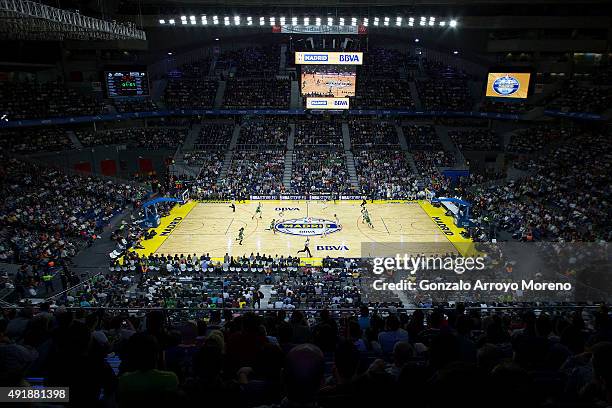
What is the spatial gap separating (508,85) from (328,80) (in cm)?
1949

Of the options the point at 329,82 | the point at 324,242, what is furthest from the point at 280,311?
the point at 329,82

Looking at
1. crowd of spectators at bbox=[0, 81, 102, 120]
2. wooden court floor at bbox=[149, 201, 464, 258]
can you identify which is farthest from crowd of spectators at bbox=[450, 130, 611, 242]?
crowd of spectators at bbox=[0, 81, 102, 120]

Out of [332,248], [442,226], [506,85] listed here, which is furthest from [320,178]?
[506,85]

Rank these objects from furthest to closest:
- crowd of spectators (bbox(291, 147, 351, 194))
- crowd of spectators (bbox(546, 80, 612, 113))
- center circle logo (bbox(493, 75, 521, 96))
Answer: center circle logo (bbox(493, 75, 521, 96)) < crowd of spectators (bbox(291, 147, 351, 194)) < crowd of spectators (bbox(546, 80, 612, 113))

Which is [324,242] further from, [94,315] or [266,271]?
[94,315]

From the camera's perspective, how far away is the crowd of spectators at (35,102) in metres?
44.0

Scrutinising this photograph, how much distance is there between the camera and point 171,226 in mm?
35719

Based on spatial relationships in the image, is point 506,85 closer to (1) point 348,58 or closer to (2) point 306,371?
(1) point 348,58

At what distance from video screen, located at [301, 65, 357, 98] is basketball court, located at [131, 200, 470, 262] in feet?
36.6

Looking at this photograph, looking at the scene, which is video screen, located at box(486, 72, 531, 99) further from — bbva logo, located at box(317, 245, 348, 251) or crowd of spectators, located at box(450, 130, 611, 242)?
bbva logo, located at box(317, 245, 348, 251)

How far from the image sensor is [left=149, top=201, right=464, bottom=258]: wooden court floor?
30.1m

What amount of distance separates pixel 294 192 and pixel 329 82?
37.9 ft

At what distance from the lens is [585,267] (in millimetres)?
19781

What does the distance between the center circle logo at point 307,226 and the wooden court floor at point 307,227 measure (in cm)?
8
